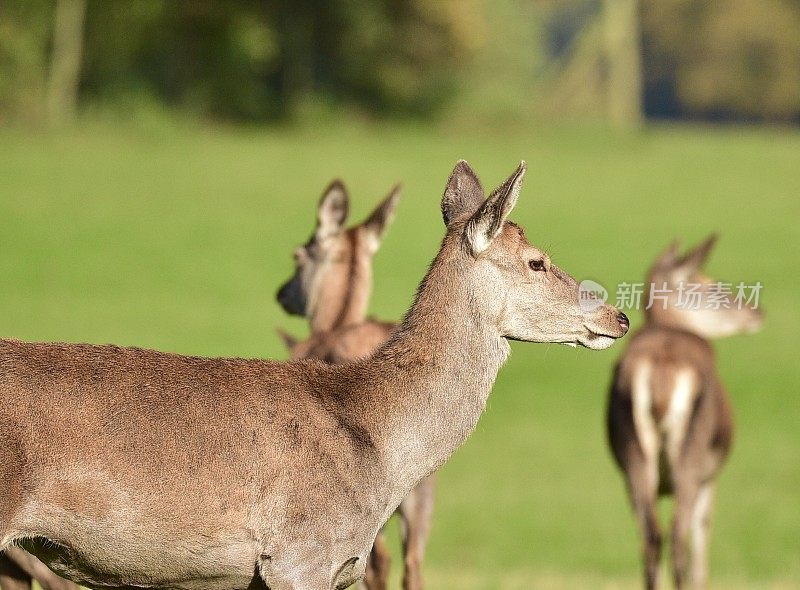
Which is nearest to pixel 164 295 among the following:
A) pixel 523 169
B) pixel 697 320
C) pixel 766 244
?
pixel 766 244

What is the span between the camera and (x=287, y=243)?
36.4m

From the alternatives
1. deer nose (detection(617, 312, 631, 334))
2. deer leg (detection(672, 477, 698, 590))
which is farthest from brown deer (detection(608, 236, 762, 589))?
deer nose (detection(617, 312, 631, 334))

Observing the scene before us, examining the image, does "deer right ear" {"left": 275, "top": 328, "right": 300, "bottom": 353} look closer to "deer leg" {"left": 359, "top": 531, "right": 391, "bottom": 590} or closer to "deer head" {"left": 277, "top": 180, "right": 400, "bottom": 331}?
"deer head" {"left": 277, "top": 180, "right": 400, "bottom": 331}

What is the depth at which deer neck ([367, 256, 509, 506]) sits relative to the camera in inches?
215

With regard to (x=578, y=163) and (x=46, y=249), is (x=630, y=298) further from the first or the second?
(x=578, y=163)

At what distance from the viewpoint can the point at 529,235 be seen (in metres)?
38.5

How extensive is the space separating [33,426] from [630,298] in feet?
11.8

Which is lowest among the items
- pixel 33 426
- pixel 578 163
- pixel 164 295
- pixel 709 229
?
pixel 33 426

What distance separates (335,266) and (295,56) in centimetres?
3760

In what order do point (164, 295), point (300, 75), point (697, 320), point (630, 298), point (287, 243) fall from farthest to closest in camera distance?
point (300, 75), point (287, 243), point (164, 295), point (697, 320), point (630, 298)

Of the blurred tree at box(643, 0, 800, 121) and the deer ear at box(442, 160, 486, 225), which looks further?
the blurred tree at box(643, 0, 800, 121)

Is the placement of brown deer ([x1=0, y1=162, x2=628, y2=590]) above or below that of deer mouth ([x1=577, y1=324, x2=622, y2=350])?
below

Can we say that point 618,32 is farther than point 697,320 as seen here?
Yes

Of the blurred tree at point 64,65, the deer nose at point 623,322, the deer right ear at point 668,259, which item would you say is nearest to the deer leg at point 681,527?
the deer right ear at point 668,259
